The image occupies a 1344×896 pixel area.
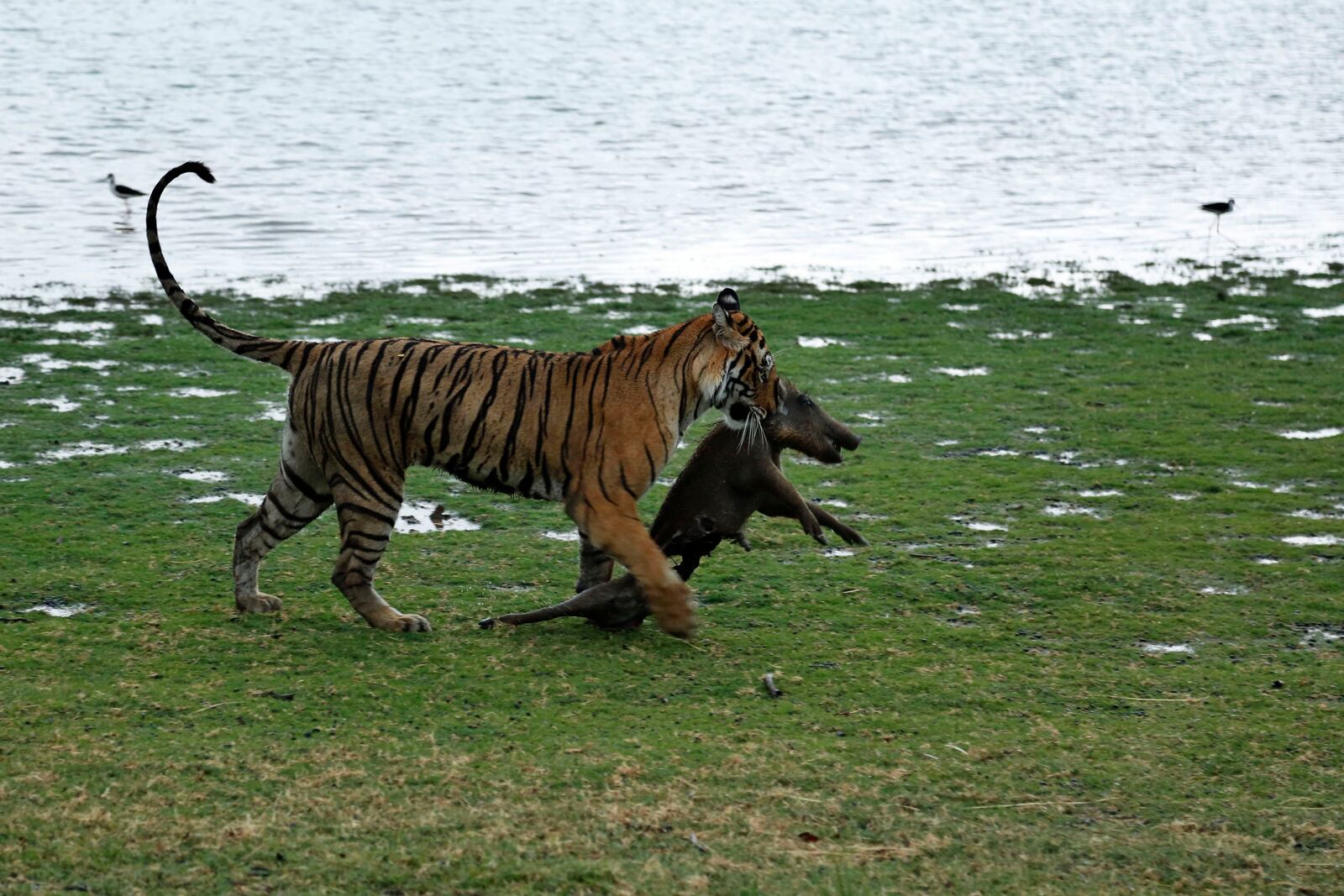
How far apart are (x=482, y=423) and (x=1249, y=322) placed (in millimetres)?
8770

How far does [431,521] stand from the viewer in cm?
849

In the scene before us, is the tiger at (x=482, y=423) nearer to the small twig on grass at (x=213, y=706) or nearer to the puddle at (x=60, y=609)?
the puddle at (x=60, y=609)

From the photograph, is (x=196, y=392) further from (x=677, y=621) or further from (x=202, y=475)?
(x=677, y=621)

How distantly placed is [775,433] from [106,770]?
126 inches

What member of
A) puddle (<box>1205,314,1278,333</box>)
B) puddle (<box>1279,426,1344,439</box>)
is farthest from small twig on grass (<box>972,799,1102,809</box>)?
puddle (<box>1205,314,1278,333</box>)

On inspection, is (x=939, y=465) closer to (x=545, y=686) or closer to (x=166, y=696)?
(x=545, y=686)

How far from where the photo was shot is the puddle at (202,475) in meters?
8.96

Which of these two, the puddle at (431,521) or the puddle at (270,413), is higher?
the puddle at (270,413)

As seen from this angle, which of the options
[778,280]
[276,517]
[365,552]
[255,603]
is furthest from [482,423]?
[778,280]

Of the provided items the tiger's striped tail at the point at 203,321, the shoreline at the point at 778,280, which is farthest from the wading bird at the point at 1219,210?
the tiger's striped tail at the point at 203,321

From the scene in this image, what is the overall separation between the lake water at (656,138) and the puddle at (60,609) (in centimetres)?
837

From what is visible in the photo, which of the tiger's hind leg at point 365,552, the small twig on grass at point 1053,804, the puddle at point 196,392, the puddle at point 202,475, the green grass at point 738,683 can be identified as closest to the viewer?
the green grass at point 738,683

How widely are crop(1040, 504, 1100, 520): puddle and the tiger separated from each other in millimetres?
2507

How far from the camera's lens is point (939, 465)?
9.59m
